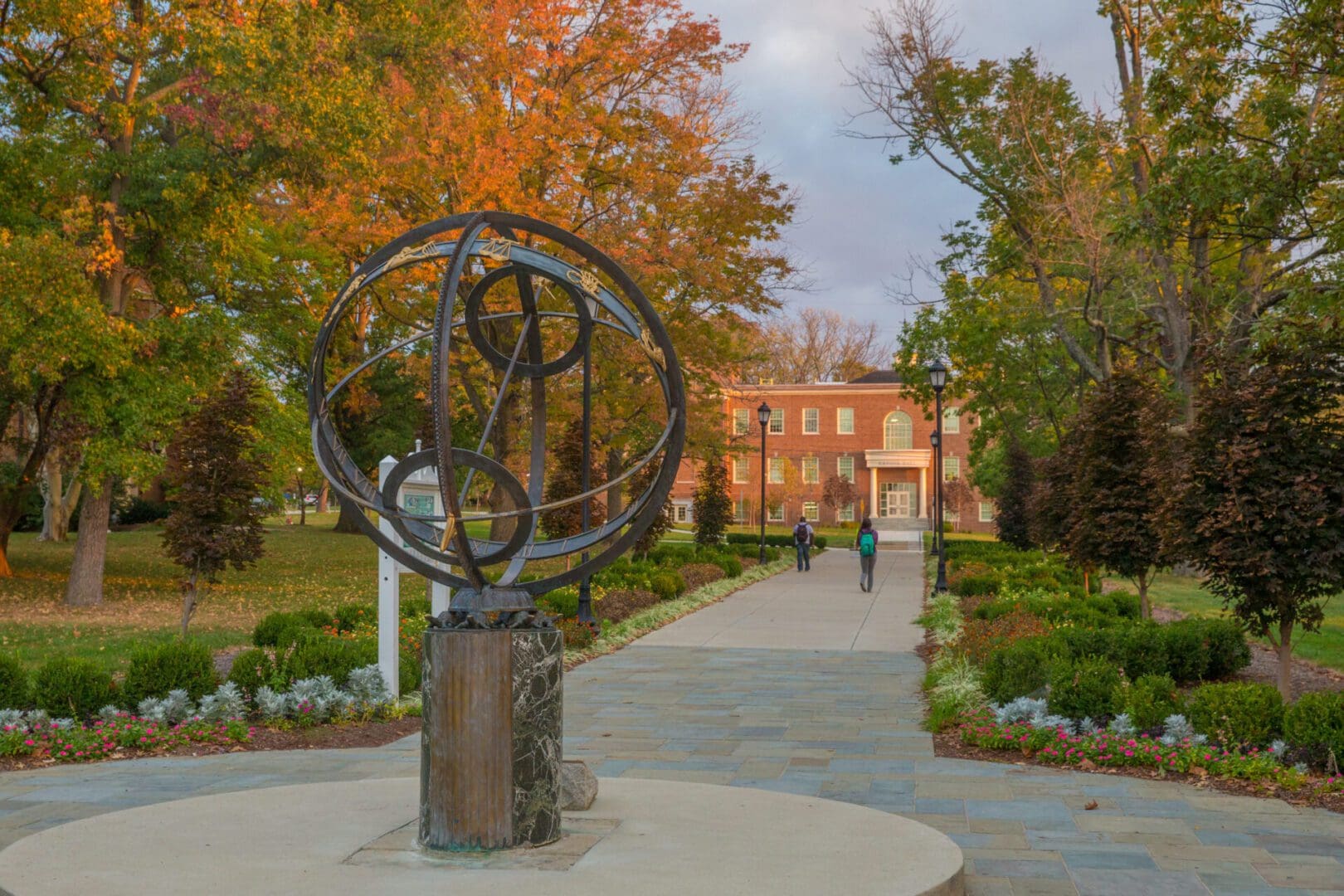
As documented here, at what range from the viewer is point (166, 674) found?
10.5m

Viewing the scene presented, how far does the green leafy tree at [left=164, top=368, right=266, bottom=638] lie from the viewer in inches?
600

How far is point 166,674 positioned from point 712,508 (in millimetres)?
29457

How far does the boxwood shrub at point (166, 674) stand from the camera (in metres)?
10.5

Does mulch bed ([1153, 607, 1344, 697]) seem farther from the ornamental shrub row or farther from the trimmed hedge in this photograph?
the trimmed hedge

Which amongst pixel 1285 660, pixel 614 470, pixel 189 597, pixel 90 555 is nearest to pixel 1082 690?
pixel 1285 660

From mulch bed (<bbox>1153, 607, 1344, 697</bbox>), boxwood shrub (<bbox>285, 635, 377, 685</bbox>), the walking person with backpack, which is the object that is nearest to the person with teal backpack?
the walking person with backpack

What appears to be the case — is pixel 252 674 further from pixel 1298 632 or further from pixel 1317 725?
pixel 1298 632

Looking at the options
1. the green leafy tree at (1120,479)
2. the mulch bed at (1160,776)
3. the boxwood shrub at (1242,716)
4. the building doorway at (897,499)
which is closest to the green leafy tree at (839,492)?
the building doorway at (897,499)

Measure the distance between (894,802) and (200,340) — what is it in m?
17.4

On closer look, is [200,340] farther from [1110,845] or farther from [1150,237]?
[1110,845]

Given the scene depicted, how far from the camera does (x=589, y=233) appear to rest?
926 inches

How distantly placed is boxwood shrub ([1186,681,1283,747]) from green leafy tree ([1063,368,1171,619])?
6.91 metres

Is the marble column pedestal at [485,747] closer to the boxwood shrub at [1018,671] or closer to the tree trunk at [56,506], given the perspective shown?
the boxwood shrub at [1018,671]

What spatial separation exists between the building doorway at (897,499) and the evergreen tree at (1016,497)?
A: 3482 cm
